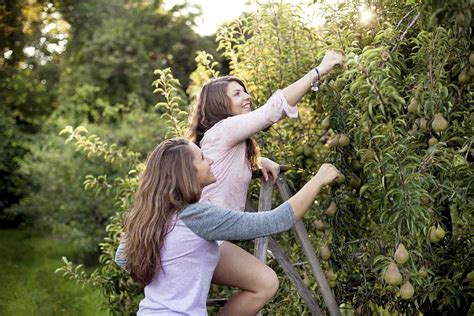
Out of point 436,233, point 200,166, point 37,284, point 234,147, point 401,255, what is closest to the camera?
point 401,255

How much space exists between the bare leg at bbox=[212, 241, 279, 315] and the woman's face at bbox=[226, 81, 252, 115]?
685 mm

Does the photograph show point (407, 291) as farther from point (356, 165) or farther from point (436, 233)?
point (356, 165)

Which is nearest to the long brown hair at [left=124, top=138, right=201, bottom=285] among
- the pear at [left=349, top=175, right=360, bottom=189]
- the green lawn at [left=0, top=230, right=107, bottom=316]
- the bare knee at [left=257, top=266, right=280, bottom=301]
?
the bare knee at [left=257, top=266, right=280, bottom=301]

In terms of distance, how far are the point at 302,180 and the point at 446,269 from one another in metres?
1.07

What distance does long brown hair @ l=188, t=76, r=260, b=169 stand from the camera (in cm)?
377

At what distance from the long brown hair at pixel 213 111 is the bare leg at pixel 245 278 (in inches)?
23.2

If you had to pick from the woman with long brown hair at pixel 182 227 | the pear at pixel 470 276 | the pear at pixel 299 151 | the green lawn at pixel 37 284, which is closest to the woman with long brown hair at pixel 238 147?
the woman with long brown hair at pixel 182 227

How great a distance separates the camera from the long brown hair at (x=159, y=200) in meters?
3.07

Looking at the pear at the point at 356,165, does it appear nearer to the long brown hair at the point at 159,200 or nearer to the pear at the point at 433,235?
the pear at the point at 433,235

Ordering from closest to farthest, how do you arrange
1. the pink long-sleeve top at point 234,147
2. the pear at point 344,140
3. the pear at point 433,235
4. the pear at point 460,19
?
the pear at point 460,19, the pear at point 433,235, the pink long-sleeve top at point 234,147, the pear at point 344,140

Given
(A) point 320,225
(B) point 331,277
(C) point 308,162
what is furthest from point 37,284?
(B) point 331,277

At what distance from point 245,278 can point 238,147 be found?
63cm

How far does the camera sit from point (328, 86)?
12.5 feet

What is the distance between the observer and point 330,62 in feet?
11.6
